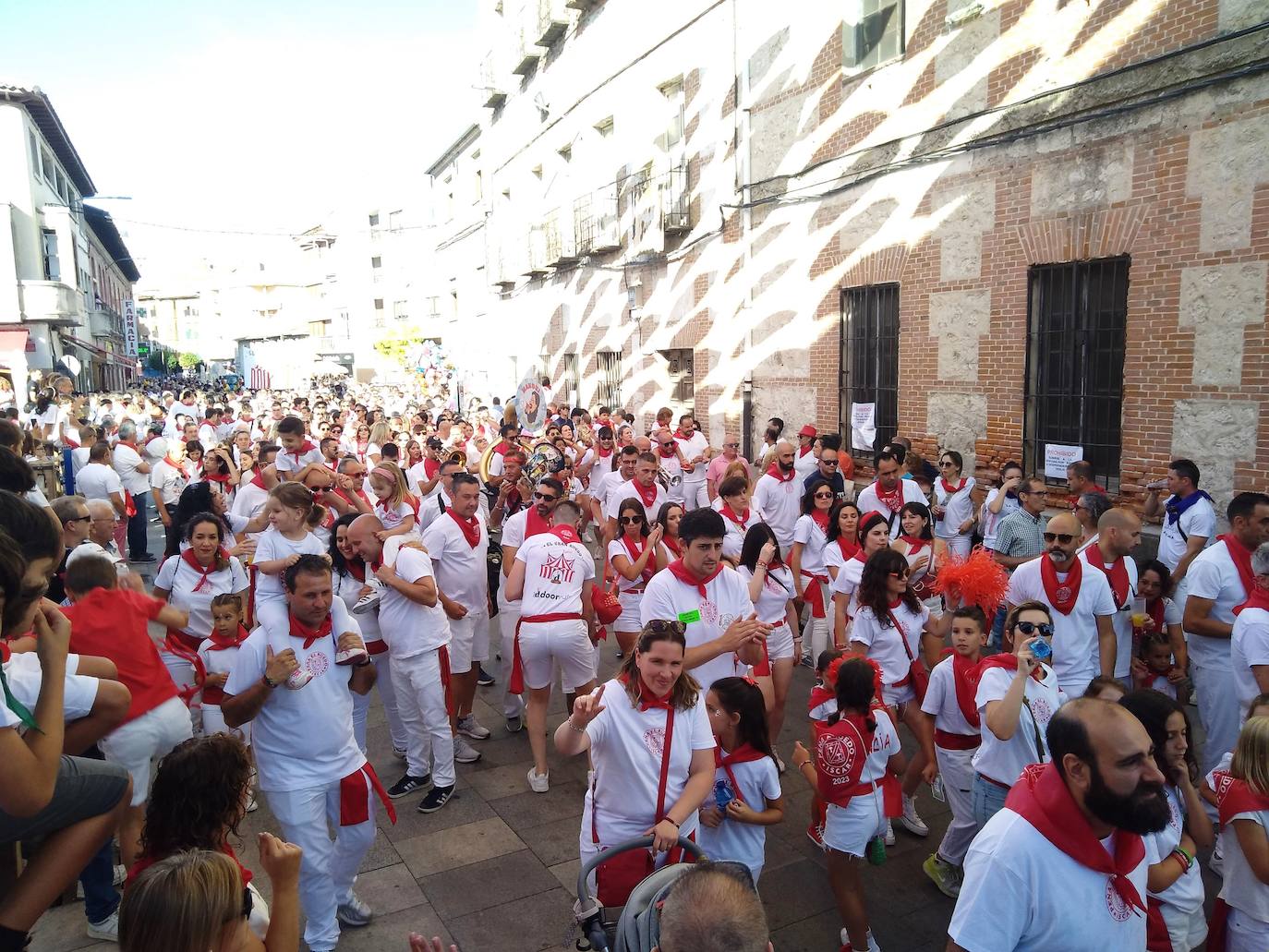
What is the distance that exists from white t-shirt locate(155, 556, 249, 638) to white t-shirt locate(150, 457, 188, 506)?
6965 mm

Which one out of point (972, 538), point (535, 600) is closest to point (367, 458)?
point (535, 600)

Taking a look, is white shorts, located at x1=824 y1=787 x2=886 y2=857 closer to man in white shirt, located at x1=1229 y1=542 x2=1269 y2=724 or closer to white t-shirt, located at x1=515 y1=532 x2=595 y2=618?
man in white shirt, located at x1=1229 y1=542 x2=1269 y2=724

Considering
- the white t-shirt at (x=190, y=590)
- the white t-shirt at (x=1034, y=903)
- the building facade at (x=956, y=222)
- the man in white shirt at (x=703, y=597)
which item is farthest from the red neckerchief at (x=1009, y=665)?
the building facade at (x=956, y=222)

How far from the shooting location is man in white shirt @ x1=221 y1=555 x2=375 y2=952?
3.95 meters

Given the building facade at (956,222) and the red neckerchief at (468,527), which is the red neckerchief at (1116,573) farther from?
the red neckerchief at (468,527)

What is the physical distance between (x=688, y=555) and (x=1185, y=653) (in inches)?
139

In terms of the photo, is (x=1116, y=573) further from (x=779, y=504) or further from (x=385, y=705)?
(x=385, y=705)

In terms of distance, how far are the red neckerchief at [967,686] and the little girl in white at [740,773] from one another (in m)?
1.36

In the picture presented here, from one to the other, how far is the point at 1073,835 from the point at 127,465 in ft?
42.8

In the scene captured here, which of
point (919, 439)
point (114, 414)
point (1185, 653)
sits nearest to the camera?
point (1185, 653)

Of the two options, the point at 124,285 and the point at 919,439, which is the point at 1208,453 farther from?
the point at 124,285

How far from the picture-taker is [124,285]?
61750mm

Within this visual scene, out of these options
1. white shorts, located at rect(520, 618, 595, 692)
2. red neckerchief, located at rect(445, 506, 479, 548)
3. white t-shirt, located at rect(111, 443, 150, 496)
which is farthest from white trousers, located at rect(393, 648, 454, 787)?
white t-shirt, located at rect(111, 443, 150, 496)

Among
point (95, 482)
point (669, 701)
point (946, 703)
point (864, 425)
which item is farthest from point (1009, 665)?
point (95, 482)
